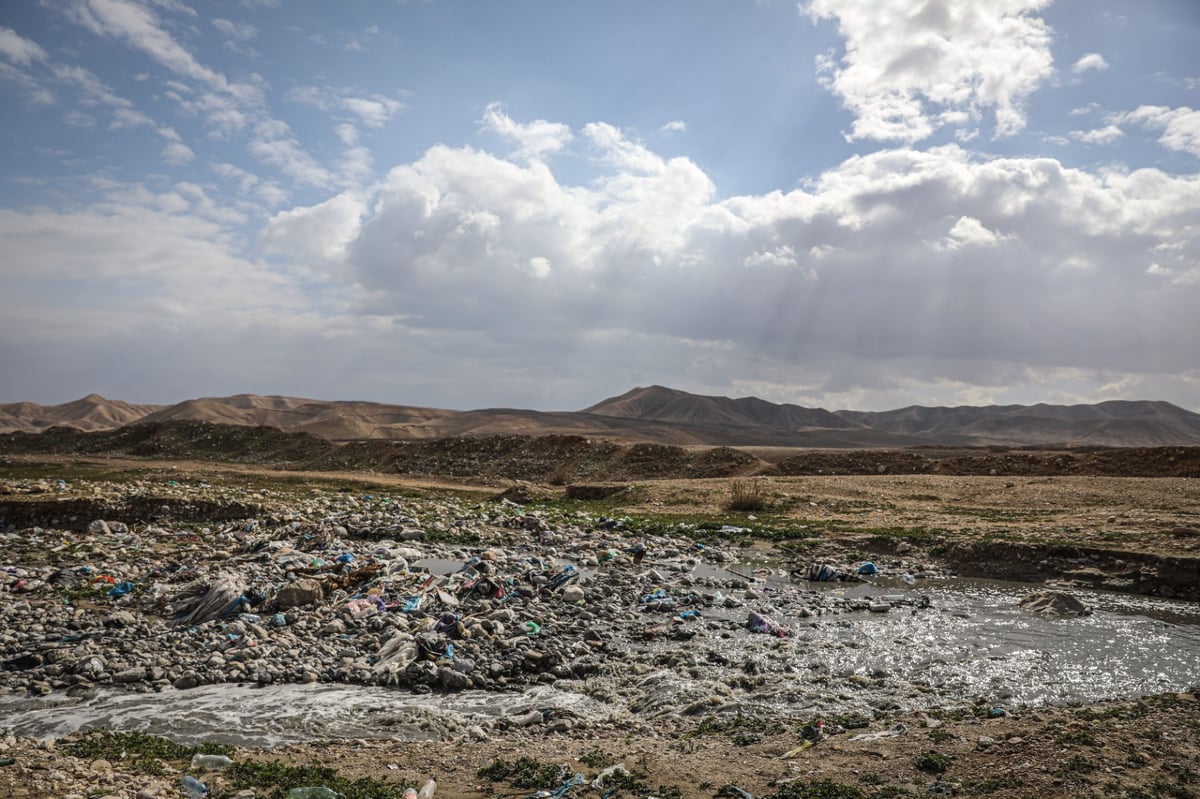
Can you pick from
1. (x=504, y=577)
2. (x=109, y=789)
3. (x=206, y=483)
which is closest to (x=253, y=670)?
(x=109, y=789)

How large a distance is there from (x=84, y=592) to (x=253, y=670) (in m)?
5.34

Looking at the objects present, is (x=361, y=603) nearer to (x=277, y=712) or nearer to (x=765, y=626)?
(x=277, y=712)

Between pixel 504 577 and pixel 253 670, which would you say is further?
pixel 504 577

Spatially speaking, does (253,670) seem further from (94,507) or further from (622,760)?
(94,507)

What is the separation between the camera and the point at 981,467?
30.1 meters

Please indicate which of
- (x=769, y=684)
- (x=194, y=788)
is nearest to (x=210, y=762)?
(x=194, y=788)

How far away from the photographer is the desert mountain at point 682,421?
242 feet

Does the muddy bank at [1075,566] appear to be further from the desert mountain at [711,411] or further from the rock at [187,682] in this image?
the desert mountain at [711,411]

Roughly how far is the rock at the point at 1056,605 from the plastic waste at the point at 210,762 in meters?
11.7

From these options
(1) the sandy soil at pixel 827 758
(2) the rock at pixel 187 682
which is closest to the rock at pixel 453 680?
(1) the sandy soil at pixel 827 758

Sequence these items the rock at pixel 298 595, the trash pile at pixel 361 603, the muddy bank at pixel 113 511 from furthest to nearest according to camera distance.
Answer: the muddy bank at pixel 113 511, the rock at pixel 298 595, the trash pile at pixel 361 603

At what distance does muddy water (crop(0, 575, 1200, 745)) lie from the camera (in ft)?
22.6

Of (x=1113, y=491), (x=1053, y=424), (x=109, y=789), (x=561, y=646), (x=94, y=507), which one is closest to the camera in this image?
(x=109, y=789)

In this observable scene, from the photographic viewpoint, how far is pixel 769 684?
7852 mm
